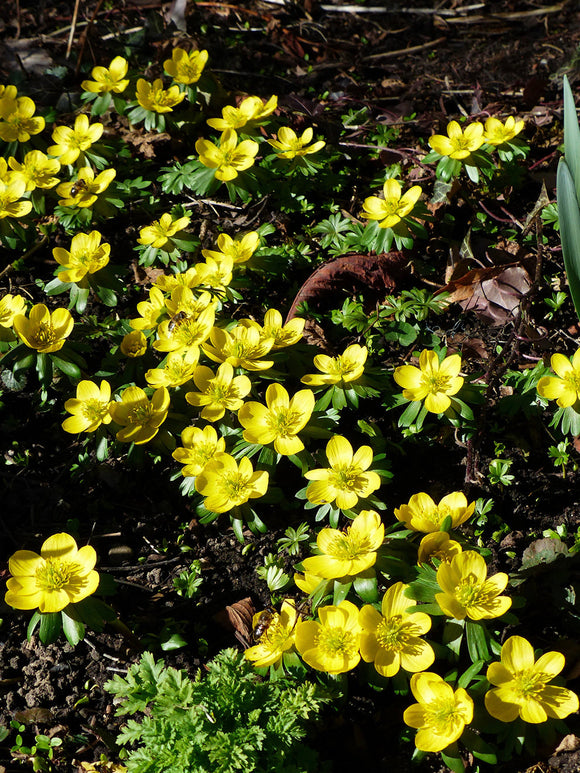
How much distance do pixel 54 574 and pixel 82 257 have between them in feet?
→ 4.05

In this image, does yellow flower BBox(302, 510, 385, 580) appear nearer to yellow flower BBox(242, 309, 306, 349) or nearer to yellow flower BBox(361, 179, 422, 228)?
yellow flower BBox(242, 309, 306, 349)

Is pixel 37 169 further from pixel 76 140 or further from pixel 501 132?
pixel 501 132

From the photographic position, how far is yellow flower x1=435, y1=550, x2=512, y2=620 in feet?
5.91

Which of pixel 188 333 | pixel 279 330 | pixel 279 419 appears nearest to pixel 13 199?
pixel 188 333

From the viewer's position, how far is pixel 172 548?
2.41m

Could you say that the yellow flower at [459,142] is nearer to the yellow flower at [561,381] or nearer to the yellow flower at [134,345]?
the yellow flower at [561,381]

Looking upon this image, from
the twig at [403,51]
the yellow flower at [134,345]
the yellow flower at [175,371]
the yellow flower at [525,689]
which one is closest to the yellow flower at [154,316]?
the yellow flower at [134,345]

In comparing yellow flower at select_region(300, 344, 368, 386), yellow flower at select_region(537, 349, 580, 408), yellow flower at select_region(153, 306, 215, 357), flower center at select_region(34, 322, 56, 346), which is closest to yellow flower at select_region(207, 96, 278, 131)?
yellow flower at select_region(153, 306, 215, 357)

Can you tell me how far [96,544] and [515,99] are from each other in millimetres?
2943

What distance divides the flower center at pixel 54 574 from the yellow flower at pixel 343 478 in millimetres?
698

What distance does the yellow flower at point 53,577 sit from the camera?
1927mm

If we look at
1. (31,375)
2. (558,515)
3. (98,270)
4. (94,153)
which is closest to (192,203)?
(94,153)

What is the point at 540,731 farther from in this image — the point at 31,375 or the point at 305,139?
the point at 305,139

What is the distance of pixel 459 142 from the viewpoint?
9.29ft
